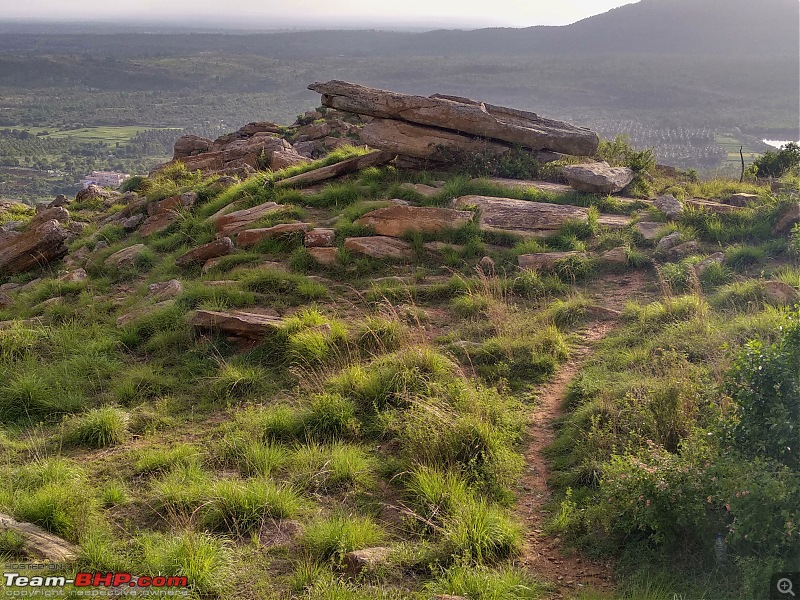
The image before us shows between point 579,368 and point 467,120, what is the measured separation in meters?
7.95

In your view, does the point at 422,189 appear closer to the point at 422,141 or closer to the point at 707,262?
the point at 422,141

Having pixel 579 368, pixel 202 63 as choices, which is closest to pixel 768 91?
pixel 579 368

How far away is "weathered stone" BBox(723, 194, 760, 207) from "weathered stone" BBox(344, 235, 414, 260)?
257 inches

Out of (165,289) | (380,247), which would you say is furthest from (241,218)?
(380,247)

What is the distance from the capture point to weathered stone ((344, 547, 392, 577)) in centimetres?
400

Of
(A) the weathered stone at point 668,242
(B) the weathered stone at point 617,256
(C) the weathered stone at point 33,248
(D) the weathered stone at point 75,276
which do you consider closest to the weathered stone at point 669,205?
(A) the weathered stone at point 668,242

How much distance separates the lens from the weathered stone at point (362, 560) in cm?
400

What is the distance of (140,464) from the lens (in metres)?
5.28

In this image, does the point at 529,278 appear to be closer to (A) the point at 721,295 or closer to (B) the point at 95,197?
(A) the point at 721,295

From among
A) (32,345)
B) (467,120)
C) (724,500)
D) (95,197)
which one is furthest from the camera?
(95,197)

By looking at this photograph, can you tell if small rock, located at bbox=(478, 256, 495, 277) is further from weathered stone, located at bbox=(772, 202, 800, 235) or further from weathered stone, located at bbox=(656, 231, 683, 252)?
weathered stone, located at bbox=(772, 202, 800, 235)

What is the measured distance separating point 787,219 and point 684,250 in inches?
74.2

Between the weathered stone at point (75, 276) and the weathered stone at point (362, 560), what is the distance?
892 cm

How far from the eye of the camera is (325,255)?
10141mm
